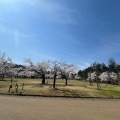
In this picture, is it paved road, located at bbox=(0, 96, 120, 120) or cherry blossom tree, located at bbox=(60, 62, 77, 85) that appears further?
cherry blossom tree, located at bbox=(60, 62, 77, 85)

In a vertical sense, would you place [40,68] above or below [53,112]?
above

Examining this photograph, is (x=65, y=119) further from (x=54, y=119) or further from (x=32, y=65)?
(x=32, y=65)

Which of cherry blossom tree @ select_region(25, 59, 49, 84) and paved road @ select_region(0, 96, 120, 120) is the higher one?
cherry blossom tree @ select_region(25, 59, 49, 84)

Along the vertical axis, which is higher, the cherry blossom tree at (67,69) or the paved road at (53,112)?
the cherry blossom tree at (67,69)

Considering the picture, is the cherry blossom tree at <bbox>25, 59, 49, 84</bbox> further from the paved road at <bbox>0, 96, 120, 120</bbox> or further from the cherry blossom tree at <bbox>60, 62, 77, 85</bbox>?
the paved road at <bbox>0, 96, 120, 120</bbox>

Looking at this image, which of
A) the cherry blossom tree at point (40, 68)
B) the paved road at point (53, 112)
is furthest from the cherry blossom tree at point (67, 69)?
the paved road at point (53, 112)

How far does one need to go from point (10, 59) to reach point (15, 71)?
32.0 metres

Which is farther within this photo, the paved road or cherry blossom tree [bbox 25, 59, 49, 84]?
cherry blossom tree [bbox 25, 59, 49, 84]

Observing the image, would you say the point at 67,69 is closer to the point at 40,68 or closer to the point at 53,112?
the point at 40,68

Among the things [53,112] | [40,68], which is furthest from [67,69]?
[53,112]

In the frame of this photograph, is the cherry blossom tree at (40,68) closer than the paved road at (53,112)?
No

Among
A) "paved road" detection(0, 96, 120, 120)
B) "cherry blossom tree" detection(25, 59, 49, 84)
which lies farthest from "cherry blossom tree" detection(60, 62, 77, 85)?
"paved road" detection(0, 96, 120, 120)

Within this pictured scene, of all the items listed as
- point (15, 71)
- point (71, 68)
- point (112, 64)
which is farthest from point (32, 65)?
point (112, 64)

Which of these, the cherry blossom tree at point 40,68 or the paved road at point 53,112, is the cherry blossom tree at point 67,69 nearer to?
the cherry blossom tree at point 40,68
